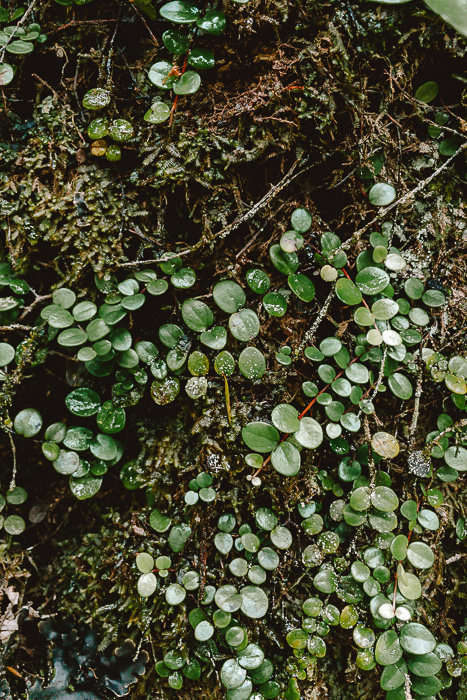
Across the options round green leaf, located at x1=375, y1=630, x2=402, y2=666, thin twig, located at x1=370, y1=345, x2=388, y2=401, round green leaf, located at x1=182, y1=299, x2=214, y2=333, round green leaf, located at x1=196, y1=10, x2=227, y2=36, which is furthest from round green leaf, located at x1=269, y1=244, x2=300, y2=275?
round green leaf, located at x1=375, y1=630, x2=402, y2=666

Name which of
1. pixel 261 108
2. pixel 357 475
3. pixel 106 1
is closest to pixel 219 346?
pixel 357 475

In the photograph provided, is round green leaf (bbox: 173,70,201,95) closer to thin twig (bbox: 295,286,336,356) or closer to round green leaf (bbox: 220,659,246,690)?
thin twig (bbox: 295,286,336,356)

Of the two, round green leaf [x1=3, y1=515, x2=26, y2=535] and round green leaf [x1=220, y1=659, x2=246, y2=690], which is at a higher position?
round green leaf [x1=220, y1=659, x2=246, y2=690]

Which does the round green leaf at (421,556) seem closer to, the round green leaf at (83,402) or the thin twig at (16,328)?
the round green leaf at (83,402)

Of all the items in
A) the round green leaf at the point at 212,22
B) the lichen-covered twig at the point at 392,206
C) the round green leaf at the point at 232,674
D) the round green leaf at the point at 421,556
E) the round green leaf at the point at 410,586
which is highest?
the round green leaf at the point at 212,22

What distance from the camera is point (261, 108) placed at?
4.07ft

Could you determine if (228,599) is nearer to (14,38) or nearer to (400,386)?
(400,386)

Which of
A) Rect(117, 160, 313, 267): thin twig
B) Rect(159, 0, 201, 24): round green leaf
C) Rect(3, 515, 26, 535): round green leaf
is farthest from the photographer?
Rect(3, 515, 26, 535): round green leaf

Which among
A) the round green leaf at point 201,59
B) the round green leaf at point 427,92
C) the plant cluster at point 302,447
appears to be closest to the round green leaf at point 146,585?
the plant cluster at point 302,447

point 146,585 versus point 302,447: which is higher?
point 302,447

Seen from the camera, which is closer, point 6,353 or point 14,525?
point 6,353

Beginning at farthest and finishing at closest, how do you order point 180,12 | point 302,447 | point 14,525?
point 14,525, point 302,447, point 180,12

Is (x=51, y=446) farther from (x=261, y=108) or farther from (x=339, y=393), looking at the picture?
(x=261, y=108)

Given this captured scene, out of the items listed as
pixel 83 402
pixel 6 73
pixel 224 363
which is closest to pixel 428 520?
pixel 224 363
